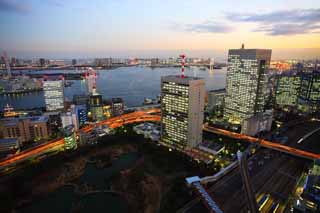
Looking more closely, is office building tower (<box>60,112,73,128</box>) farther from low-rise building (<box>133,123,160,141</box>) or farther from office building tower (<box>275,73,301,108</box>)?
office building tower (<box>275,73,301,108</box>)

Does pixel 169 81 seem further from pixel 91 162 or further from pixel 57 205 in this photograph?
pixel 57 205

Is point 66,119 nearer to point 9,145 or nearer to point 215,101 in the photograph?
point 9,145

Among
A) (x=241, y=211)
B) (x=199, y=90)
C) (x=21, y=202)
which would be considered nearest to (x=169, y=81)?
(x=199, y=90)

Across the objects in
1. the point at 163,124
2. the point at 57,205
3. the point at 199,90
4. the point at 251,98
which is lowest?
the point at 57,205

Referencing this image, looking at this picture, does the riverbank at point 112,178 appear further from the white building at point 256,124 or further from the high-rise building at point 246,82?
the high-rise building at point 246,82

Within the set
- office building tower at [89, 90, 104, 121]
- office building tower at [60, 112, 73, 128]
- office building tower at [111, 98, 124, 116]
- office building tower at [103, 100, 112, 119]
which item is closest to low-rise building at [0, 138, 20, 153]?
office building tower at [60, 112, 73, 128]

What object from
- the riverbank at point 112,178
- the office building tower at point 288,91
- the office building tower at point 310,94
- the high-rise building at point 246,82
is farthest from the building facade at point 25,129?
the office building tower at point 310,94

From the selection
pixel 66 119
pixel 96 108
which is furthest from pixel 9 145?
pixel 96 108
